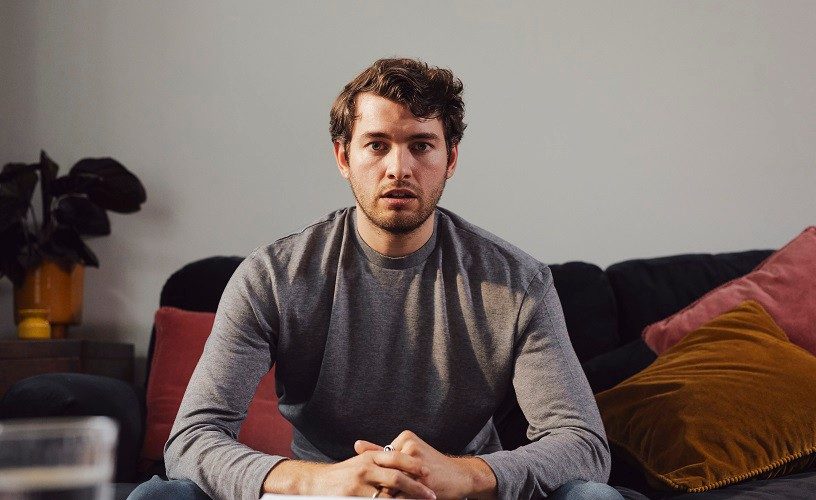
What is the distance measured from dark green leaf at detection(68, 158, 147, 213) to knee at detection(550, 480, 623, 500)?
1.78 m

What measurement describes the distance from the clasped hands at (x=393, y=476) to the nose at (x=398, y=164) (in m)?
0.53

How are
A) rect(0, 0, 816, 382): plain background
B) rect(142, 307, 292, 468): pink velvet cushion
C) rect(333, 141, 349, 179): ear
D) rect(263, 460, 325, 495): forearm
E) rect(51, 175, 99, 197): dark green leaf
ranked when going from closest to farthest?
1. rect(263, 460, 325, 495): forearm
2. rect(333, 141, 349, 179): ear
3. rect(142, 307, 292, 468): pink velvet cushion
4. rect(51, 175, 99, 197): dark green leaf
5. rect(0, 0, 816, 382): plain background

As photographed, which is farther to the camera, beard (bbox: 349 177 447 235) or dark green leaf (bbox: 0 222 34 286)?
dark green leaf (bbox: 0 222 34 286)

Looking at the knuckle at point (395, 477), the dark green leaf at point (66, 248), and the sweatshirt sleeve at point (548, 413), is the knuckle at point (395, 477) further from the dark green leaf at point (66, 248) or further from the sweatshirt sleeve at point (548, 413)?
the dark green leaf at point (66, 248)

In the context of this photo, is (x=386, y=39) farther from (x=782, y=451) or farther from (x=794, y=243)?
(x=782, y=451)

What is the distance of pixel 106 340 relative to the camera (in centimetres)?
296

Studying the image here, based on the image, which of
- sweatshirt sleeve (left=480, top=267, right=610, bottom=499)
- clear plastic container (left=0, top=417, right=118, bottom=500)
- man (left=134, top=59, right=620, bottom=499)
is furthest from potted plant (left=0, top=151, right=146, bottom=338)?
clear plastic container (left=0, top=417, right=118, bottom=500)

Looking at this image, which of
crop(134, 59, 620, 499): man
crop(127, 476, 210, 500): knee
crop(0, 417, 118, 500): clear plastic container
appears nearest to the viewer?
crop(0, 417, 118, 500): clear plastic container

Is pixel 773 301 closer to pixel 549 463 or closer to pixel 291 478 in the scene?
pixel 549 463

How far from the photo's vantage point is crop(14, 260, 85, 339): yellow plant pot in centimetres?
278

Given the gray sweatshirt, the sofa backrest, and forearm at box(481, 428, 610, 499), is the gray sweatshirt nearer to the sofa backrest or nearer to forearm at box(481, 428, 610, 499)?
forearm at box(481, 428, 610, 499)

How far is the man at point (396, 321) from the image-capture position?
64.8 inches

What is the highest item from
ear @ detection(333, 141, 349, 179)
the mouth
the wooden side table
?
ear @ detection(333, 141, 349, 179)

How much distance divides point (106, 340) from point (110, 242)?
0.30m
